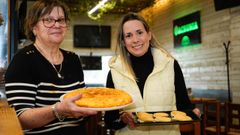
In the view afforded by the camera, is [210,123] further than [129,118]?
Yes

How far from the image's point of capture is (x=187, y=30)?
731 cm

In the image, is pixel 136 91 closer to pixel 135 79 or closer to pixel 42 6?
pixel 135 79

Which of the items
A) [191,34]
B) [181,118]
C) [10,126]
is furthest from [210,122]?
[10,126]

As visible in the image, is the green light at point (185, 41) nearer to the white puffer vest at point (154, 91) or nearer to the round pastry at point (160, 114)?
the white puffer vest at point (154, 91)

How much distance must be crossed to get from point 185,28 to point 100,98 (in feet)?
20.6

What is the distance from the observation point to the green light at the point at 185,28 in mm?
7003

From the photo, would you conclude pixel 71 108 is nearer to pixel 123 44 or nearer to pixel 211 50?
pixel 123 44

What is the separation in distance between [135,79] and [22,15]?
277cm

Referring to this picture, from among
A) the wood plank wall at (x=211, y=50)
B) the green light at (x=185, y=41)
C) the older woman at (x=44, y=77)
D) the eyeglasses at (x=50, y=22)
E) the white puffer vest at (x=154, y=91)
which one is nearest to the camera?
the older woman at (x=44, y=77)

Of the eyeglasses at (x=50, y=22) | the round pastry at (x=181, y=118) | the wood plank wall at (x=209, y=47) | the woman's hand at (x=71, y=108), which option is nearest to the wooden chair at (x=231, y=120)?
the wood plank wall at (x=209, y=47)

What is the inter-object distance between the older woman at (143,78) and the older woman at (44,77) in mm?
365

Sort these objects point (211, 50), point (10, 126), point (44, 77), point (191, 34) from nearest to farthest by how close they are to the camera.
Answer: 1. point (10, 126)
2. point (44, 77)
3. point (211, 50)
4. point (191, 34)

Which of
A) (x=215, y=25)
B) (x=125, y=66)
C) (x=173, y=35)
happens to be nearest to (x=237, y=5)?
(x=215, y=25)

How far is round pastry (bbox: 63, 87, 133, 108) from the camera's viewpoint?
54.6 inches
